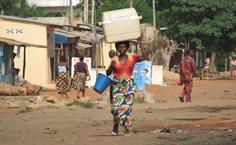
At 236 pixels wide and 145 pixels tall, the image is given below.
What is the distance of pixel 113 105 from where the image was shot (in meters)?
11.6

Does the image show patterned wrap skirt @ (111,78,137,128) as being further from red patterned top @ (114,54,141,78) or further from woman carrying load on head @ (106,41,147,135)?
red patterned top @ (114,54,141,78)

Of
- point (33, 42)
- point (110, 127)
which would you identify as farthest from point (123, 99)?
point (33, 42)

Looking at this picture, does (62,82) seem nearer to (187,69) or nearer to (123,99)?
(187,69)

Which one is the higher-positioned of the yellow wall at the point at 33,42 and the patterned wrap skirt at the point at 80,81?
the yellow wall at the point at 33,42

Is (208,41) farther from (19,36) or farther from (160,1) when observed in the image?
(19,36)

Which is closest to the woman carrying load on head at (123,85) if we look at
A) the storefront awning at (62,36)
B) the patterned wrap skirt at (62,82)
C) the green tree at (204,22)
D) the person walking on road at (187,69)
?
the person walking on road at (187,69)

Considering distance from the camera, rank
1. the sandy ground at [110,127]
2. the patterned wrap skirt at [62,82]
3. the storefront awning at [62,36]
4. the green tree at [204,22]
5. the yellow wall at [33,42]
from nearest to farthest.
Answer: the sandy ground at [110,127] → the patterned wrap skirt at [62,82] → the yellow wall at [33,42] → the storefront awning at [62,36] → the green tree at [204,22]

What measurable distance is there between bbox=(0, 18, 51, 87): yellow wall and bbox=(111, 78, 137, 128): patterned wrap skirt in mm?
23611

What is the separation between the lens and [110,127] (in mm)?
13789

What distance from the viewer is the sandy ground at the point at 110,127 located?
1035cm

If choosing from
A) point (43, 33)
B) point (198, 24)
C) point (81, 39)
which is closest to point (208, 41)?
point (198, 24)

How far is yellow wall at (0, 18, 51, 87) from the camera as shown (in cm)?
3459

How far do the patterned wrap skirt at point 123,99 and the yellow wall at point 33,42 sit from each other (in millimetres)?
23611

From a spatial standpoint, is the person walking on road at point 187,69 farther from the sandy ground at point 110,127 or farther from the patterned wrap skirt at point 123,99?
the patterned wrap skirt at point 123,99
